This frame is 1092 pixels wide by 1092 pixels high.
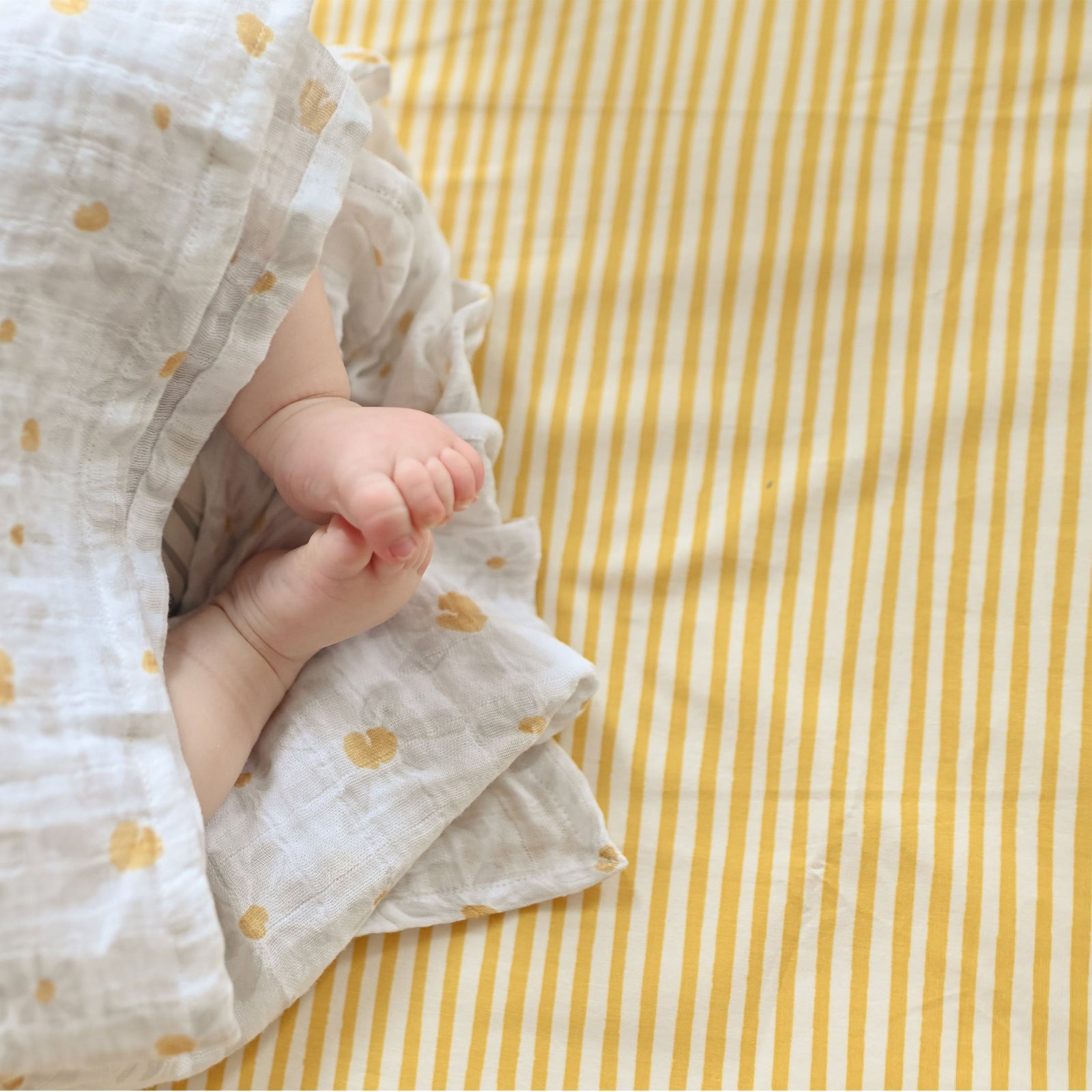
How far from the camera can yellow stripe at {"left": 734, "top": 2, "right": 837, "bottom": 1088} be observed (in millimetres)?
749

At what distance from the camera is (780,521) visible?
81 centimetres

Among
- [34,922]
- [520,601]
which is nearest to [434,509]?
[520,601]

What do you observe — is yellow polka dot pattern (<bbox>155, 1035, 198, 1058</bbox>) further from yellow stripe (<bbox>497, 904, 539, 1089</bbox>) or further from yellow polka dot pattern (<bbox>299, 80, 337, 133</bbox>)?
yellow polka dot pattern (<bbox>299, 80, 337, 133</bbox>)

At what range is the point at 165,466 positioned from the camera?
0.69 m

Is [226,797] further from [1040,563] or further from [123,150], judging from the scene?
[1040,563]

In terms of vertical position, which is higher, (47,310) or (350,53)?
(350,53)

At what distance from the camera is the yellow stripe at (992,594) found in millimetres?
734

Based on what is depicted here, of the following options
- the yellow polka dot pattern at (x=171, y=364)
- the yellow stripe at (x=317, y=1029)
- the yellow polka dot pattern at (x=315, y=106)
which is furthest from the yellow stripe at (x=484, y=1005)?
the yellow polka dot pattern at (x=315, y=106)

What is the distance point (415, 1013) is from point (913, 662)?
0.45 m

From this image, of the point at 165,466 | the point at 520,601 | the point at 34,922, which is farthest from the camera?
the point at 520,601

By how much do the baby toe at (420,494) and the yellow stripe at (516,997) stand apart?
316mm

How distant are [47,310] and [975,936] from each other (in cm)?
74

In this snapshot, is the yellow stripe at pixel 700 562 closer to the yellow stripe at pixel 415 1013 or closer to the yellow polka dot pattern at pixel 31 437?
the yellow stripe at pixel 415 1013

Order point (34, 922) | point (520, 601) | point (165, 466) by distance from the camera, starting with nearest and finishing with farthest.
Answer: point (34, 922), point (165, 466), point (520, 601)
